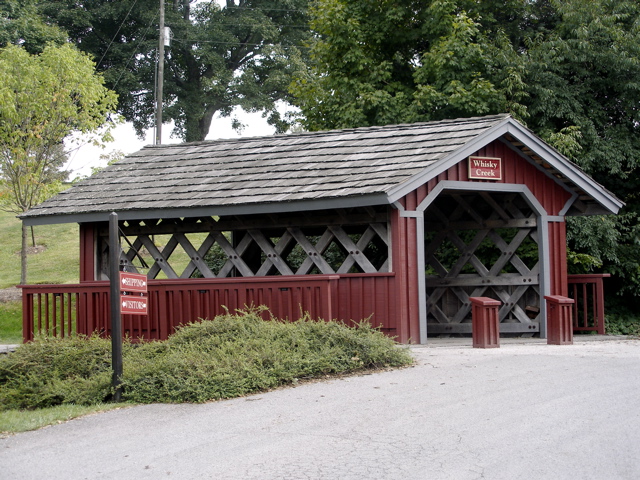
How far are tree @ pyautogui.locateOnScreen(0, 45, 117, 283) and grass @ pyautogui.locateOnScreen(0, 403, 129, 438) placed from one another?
15429 mm

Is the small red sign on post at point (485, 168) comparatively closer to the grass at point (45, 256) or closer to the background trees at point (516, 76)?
the background trees at point (516, 76)

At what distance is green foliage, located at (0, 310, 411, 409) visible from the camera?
9211 millimetres

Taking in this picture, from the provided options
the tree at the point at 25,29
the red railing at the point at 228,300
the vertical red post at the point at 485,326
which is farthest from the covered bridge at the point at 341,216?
the tree at the point at 25,29

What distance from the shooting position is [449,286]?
1684 centimetres

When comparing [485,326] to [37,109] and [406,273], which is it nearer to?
[406,273]

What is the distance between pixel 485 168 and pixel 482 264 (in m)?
2.58

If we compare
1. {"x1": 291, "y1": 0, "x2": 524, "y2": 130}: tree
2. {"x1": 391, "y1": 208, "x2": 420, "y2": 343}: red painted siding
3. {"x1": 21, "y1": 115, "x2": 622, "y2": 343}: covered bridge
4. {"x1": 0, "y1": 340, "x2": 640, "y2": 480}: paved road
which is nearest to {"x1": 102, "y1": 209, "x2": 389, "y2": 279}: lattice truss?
{"x1": 21, "y1": 115, "x2": 622, "y2": 343}: covered bridge

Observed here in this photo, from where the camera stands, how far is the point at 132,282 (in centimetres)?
955

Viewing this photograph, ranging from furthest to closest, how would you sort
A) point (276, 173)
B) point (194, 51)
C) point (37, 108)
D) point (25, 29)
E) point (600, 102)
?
1. point (194, 51)
2. point (25, 29)
3. point (37, 108)
4. point (600, 102)
5. point (276, 173)

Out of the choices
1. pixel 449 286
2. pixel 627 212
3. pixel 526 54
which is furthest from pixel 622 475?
pixel 526 54

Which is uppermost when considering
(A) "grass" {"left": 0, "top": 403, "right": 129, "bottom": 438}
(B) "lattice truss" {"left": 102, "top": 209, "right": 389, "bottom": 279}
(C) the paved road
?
(B) "lattice truss" {"left": 102, "top": 209, "right": 389, "bottom": 279}

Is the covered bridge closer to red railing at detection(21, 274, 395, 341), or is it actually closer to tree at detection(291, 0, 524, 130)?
red railing at detection(21, 274, 395, 341)

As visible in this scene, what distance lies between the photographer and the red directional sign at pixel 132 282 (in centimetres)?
936

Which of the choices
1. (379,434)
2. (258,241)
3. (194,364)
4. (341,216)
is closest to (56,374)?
(194,364)
